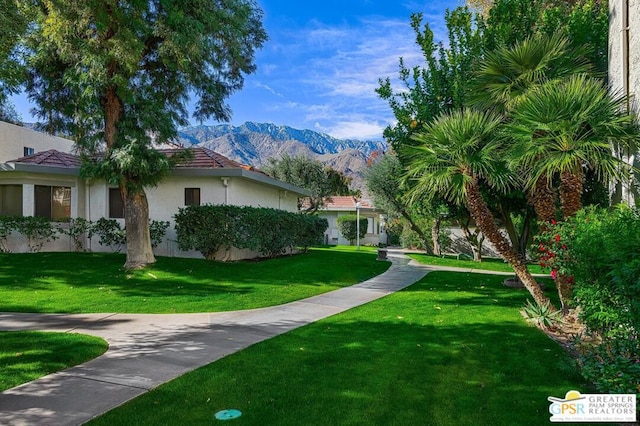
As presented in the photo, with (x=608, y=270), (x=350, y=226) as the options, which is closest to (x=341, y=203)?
(x=350, y=226)

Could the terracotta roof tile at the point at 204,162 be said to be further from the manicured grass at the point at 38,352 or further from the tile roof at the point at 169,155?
the manicured grass at the point at 38,352

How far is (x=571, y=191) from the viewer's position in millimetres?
6547

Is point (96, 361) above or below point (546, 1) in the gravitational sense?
below

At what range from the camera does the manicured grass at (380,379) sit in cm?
358

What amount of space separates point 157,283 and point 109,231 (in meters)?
6.55

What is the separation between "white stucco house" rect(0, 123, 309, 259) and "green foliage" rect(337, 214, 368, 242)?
55.7 feet

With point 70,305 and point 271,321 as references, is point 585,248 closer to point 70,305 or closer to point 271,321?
point 271,321

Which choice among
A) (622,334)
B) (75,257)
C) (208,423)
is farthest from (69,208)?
(622,334)

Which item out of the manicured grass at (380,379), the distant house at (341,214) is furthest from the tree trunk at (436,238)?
the manicured grass at (380,379)

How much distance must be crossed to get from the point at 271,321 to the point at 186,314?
67.9 inches

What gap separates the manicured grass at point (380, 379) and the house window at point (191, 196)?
1020cm

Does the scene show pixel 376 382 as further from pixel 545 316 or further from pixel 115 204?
pixel 115 204

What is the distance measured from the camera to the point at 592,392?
4.00 meters

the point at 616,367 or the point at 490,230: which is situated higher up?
the point at 490,230
